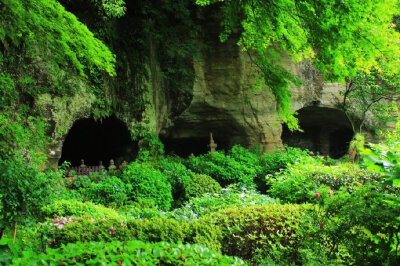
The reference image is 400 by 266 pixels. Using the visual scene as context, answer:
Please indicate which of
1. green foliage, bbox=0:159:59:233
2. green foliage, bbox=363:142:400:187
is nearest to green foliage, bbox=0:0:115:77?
green foliage, bbox=0:159:59:233

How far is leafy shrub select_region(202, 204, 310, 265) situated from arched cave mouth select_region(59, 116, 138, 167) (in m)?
7.19

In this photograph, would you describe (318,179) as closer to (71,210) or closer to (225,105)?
(225,105)

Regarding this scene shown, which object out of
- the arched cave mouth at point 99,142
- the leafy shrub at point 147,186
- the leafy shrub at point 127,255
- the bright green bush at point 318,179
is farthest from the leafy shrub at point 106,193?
the leafy shrub at point 127,255

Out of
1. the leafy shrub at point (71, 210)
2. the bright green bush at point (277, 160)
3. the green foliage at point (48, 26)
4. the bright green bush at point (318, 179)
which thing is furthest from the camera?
the bright green bush at point (277, 160)

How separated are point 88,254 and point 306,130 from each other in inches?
764

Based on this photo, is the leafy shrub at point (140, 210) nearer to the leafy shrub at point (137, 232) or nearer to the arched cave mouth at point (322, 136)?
the leafy shrub at point (137, 232)

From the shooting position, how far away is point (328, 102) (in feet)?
55.3

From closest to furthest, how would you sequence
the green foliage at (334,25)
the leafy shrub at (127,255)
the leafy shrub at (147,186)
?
the leafy shrub at (127,255)
the green foliage at (334,25)
the leafy shrub at (147,186)

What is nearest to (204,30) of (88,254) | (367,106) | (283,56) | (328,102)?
(283,56)

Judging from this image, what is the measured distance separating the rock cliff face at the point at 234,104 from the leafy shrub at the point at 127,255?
9324mm

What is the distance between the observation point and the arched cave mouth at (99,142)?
1251 centimetres

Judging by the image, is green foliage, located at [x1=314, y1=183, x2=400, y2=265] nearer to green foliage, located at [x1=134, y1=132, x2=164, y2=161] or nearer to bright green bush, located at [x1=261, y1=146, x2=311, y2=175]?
green foliage, located at [x1=134, y1=132, x2=164, y2=161]

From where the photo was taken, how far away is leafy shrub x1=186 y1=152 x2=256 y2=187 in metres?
11.8

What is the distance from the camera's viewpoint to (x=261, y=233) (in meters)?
5.16
